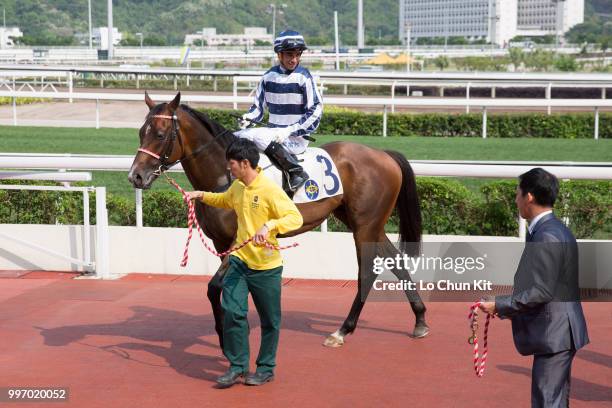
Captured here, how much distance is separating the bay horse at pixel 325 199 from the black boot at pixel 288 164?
0.17 meters

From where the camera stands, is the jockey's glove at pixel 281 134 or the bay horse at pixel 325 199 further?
the jockey's glove at pixel 281 134

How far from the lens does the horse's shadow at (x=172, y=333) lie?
549 cm

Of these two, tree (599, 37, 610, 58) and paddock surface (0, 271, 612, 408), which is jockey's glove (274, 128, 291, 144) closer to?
paddock surface (0, 271, 612, 408)

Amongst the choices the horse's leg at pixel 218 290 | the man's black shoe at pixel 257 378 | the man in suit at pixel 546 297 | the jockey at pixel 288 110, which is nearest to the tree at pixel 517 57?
the jockey at pixel 288 110

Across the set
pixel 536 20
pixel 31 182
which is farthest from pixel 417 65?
pixel 536 20

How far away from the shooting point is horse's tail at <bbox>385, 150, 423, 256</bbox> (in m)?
6.39

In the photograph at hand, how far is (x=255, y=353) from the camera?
18.7 feet

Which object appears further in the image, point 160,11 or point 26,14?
point 160,11

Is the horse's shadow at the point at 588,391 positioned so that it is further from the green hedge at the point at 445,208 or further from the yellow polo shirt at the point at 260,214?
the green hedge at the point at 445,208

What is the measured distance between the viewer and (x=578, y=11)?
126312 mm

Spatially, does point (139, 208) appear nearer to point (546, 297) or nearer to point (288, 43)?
point (288, 43)

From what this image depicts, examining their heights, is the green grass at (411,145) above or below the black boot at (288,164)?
below

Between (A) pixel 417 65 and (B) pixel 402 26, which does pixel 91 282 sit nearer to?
(A) pixel 417 65

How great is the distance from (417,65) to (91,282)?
48.3m
